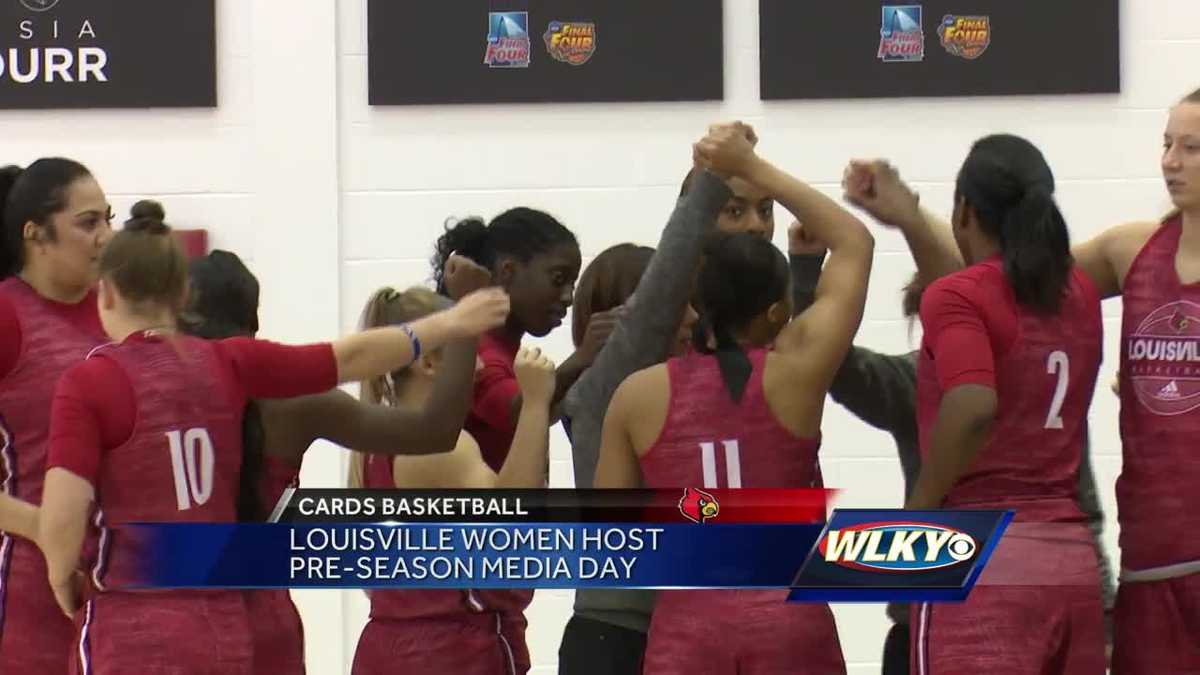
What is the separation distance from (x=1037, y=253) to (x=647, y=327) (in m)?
0.65

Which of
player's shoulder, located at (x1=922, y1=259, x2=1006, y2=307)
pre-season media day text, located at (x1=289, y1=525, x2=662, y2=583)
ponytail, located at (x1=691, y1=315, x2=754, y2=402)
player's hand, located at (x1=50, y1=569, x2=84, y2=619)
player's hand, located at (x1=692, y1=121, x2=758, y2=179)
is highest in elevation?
player's hand, located at (x1=692, y1=121, x2=758, y2=179)

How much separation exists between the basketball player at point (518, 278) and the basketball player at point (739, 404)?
0.53 metres

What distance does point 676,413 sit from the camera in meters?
2.79

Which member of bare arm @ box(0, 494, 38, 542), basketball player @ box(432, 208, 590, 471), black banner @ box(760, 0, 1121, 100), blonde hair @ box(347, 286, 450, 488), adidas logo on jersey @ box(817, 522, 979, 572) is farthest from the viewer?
black banner @ box(760, 0, 1121, 100)

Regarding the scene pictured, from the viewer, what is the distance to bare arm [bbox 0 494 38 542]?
9.27 feet

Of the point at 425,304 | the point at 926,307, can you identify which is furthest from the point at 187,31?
the point at 926,307

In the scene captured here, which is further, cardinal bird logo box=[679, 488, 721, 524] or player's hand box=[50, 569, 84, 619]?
cardinal bird logo box=[679, 488, 721, 524]

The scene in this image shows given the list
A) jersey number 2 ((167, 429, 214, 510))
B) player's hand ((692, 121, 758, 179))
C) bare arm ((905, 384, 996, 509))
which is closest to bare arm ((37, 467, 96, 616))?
jersey number 2 ((167, 429, 214, 510))

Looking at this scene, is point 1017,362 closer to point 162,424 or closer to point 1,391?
point 162,424

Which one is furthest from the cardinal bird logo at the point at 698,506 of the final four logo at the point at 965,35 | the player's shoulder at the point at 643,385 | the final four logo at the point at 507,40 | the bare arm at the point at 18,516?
the final four logo at the point at 965,35

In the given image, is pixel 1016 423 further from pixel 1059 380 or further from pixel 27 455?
pixel 27 455

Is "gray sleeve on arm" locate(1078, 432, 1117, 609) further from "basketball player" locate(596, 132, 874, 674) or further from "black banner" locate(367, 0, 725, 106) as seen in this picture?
"black banner" locate(367, 0, 725, 106)

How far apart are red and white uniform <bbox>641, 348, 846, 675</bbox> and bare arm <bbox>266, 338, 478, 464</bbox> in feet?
1.25

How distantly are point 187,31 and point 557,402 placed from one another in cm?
208
